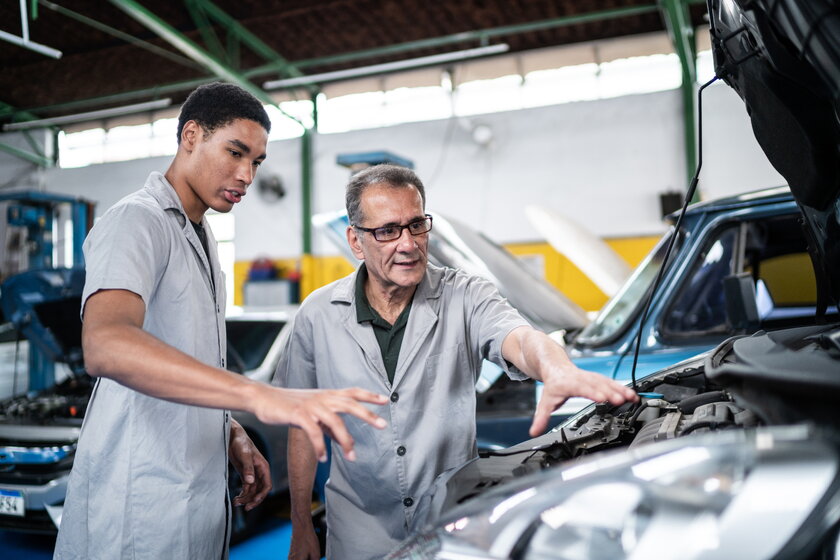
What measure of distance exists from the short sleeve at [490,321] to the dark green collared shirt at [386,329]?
19 centimetres

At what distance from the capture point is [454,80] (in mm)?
11242

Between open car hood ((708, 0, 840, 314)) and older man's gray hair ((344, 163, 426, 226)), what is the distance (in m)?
0.84

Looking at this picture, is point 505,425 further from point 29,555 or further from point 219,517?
point 29,555

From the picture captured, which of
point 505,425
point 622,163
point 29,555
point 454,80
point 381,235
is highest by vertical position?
point 454,80

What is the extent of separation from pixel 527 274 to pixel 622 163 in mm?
6958

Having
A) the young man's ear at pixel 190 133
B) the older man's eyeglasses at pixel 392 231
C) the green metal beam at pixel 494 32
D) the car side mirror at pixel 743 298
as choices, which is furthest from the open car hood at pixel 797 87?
the green metal beam at pixel 494 32

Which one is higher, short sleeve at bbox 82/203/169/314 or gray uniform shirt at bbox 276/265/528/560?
short sleeve at bbox 82/203/169/314

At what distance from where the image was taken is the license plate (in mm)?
3176

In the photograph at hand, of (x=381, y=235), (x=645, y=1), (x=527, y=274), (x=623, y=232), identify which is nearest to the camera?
(x=381, y=235)

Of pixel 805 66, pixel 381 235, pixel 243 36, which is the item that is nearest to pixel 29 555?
pixel 381 235

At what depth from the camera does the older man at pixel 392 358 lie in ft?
5.43

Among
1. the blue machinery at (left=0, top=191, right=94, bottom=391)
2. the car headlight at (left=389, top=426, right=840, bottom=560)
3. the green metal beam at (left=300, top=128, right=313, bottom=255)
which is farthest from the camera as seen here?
the green metal beam at (left=300, top=128, right=313, bottom=255)

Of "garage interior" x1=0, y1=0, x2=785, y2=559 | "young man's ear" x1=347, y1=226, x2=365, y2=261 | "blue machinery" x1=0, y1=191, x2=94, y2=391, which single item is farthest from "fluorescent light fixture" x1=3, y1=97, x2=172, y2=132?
"young man's ear" x1=347, y1=226, x2=365, y2=261

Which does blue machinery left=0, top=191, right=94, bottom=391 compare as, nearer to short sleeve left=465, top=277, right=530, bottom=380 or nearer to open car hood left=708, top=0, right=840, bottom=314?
short sleeve left=465, top=277, right=530, bottom=380
